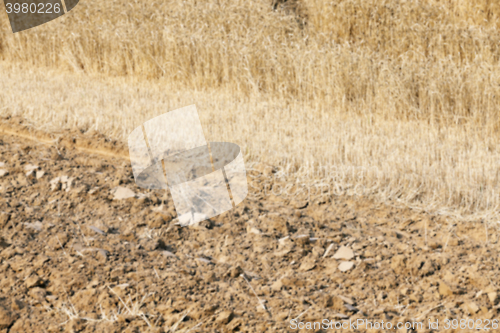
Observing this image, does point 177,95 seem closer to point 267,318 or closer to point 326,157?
point 326,157

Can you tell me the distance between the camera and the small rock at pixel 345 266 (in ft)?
10.2

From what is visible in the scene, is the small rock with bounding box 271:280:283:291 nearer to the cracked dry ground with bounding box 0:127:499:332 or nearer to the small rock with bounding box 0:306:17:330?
the cracked dry ground with bounding box 0:127:499:332

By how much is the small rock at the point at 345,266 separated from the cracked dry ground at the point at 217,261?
36 millimetres

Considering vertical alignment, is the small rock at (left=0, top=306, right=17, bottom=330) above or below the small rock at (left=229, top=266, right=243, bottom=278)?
above

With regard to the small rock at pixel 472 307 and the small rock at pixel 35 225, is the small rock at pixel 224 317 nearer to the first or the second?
the small rock at pixel 472 307

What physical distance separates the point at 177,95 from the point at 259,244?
4.06 metres

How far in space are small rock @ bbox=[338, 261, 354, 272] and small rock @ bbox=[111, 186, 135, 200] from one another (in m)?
1.70

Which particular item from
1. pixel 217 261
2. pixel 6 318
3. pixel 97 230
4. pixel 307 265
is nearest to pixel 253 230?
pixel 217 261

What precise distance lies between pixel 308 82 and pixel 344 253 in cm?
416

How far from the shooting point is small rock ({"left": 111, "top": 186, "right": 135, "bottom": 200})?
12.4 ft

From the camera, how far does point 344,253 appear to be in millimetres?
3252

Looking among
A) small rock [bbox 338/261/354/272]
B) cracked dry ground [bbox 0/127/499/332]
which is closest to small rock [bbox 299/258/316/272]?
cracked dry ground [bbox 0/127/499/332]

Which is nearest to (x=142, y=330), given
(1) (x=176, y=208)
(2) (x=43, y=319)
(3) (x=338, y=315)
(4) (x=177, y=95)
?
(2) (x=43, y=319)

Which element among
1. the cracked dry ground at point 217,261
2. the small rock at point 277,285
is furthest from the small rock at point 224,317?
the small rock at point 277,285
